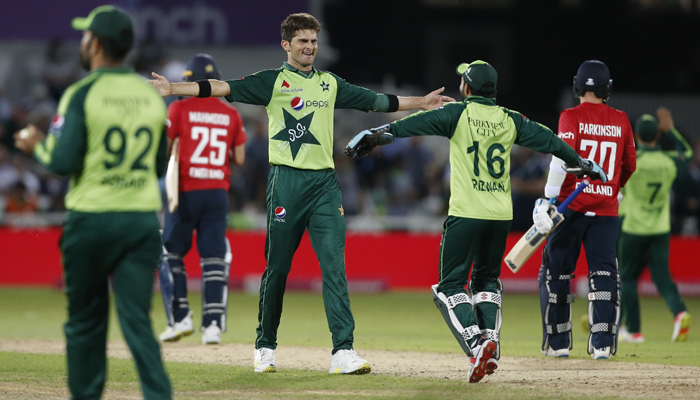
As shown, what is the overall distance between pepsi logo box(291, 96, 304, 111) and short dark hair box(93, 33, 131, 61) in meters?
2.42

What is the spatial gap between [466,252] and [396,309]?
27.9 ft

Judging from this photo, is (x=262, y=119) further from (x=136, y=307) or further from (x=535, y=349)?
(x=136, y=307)

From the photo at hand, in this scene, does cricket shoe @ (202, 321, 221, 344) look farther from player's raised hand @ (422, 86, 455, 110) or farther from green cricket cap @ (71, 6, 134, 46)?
green cricket cap @ (71, 6, 134, 46)

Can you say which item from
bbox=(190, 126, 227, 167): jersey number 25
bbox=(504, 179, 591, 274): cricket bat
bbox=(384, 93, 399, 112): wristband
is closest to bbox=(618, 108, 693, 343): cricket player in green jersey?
bbox=(504, 179, 591, 274): cricket bat

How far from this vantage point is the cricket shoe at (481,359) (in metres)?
7.03

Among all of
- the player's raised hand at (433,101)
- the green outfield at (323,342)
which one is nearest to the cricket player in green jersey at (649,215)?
the green outfield at (323,342)

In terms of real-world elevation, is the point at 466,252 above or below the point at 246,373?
above

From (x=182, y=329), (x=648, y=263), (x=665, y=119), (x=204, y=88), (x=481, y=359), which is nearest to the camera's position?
(x=481, y=359)

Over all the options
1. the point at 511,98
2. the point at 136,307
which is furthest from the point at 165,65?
the point at 136,307

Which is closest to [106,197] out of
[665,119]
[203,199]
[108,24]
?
[108,24]

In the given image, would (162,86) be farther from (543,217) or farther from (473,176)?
(543,217)

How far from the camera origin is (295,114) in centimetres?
782

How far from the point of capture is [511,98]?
93.4 feet

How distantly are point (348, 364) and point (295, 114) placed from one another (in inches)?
82.2
